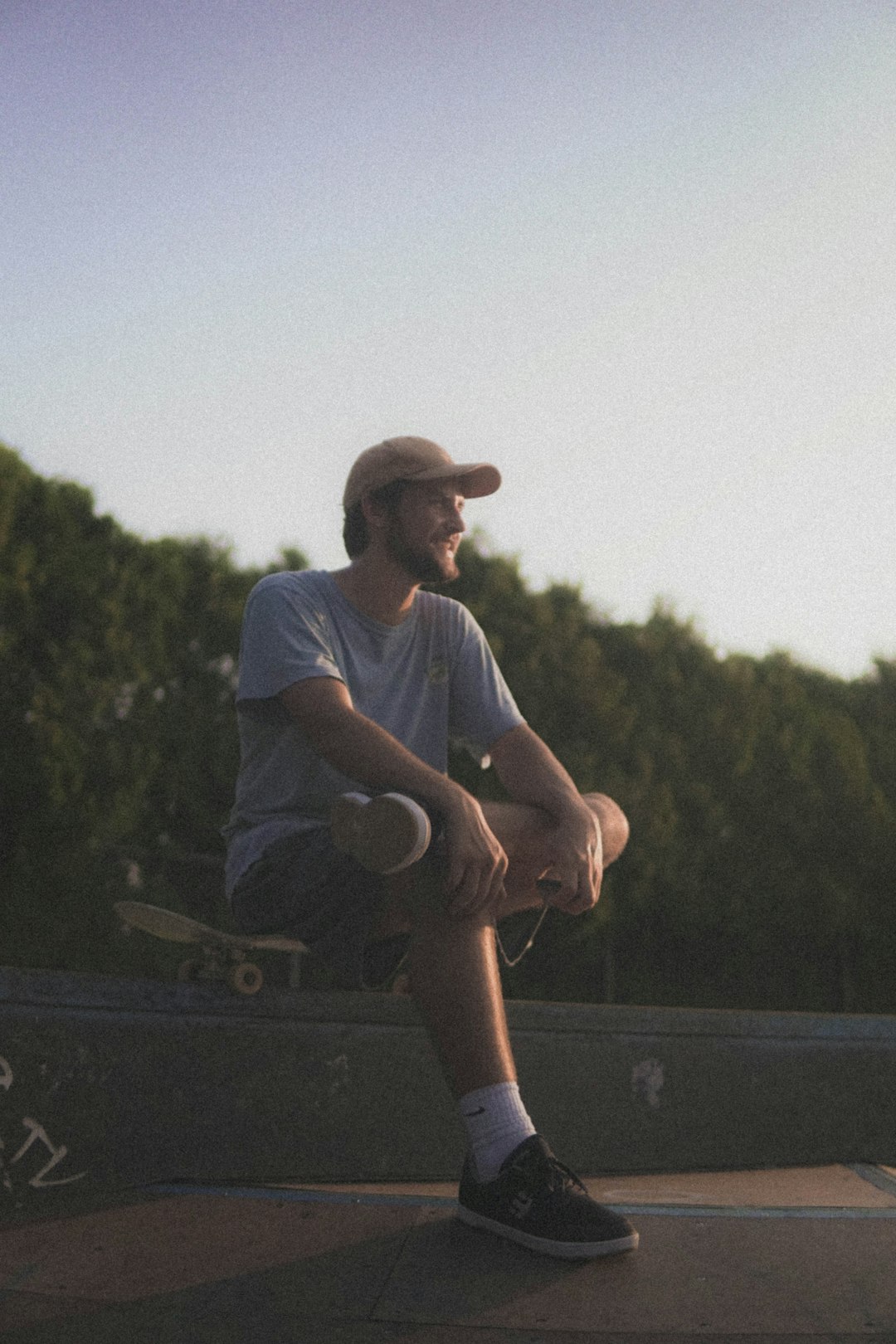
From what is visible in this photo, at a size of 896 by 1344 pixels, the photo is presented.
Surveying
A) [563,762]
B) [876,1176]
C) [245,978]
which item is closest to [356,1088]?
[245,978]

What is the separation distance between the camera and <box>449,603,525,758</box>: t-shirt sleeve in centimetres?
339

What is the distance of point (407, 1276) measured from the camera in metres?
2.24

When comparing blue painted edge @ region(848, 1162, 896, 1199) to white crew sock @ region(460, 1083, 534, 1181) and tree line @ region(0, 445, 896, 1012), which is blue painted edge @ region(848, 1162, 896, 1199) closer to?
white crew sock @ region(460, 1083, 534, 1181)

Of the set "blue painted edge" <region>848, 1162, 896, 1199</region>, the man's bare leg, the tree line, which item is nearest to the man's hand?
the man's bare leg

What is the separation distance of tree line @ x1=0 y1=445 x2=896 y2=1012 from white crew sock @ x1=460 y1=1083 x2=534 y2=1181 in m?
12.5

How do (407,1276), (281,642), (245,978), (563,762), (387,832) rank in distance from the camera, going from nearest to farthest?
(407,1276) → (387,832) → (281,642) → (245,978) → (563,762)

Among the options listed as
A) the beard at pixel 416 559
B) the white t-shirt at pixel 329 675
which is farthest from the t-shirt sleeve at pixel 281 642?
the beard at pixel 416 559

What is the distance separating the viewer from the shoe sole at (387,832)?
99.2 inches

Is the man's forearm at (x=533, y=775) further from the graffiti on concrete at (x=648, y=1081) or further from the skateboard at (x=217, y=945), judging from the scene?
the graffiti on concrete at (x=648, y=1081)

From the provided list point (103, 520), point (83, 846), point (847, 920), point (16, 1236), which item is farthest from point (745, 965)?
point (16, 1236)

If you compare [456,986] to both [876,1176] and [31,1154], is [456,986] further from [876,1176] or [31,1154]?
[876,1176]

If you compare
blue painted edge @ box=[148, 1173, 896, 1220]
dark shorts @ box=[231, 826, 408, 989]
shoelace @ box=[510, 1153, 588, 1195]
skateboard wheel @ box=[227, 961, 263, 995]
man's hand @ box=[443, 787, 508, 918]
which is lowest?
blue painted edge @ box=[148, 1173, 896, 1220]

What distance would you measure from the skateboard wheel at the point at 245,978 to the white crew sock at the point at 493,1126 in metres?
0.73

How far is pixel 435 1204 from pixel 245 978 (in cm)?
70
